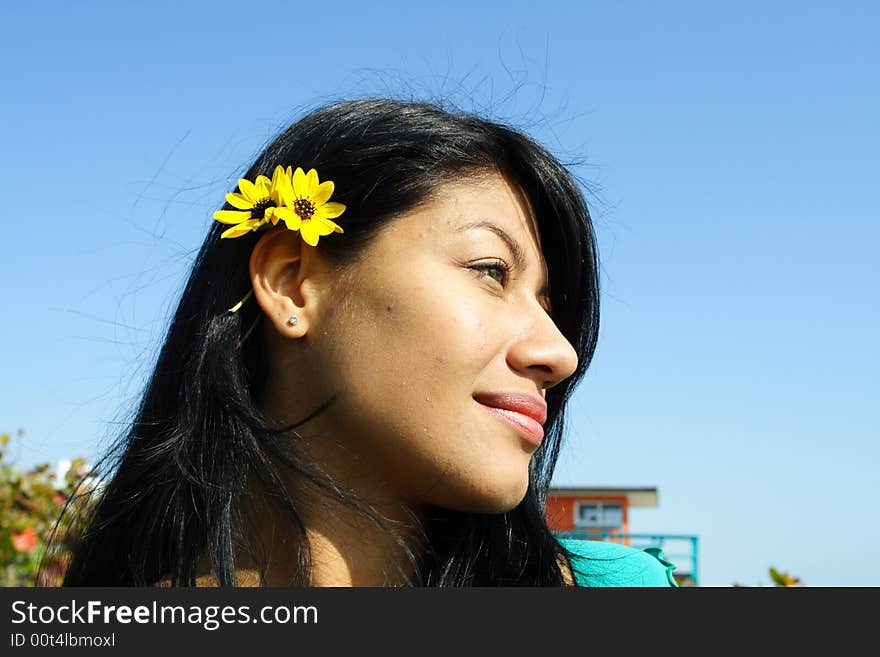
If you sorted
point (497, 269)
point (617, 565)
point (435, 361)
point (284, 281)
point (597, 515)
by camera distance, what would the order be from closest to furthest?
point (435, 361) → point (497, 269) → point (284, 281) → point (617, 565) → point (597, 515)

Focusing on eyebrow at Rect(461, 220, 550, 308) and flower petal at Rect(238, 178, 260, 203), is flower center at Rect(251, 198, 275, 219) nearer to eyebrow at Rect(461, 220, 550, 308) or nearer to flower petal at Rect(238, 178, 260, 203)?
flower petal at Rect(238, 178, 260, 203)

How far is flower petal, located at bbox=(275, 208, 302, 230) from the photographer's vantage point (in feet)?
6.37

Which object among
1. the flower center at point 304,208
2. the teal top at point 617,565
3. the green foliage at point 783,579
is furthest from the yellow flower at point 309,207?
the green foliage at point 783,579

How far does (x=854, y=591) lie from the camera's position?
184 centimetres

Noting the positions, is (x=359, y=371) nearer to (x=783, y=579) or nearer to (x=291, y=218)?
(x=291, y=218)

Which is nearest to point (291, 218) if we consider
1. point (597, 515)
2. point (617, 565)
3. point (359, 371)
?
point (359, 371)

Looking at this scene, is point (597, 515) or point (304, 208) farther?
point (597, 515)

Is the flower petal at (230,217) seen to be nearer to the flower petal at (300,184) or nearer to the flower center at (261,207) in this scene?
the flower center at (261,207)

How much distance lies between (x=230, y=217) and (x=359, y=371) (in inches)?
19.8

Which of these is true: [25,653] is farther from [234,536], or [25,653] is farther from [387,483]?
[387,483]

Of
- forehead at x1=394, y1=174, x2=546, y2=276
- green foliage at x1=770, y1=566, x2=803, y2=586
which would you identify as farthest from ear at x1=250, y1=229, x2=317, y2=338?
green foliage at x1=770, y1=566, x2=803, y2=586

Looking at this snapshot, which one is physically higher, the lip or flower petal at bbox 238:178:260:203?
flower petal at bbox 238:178:260:203

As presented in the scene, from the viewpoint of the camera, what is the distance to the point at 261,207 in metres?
2.07

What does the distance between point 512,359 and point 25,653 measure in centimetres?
109
